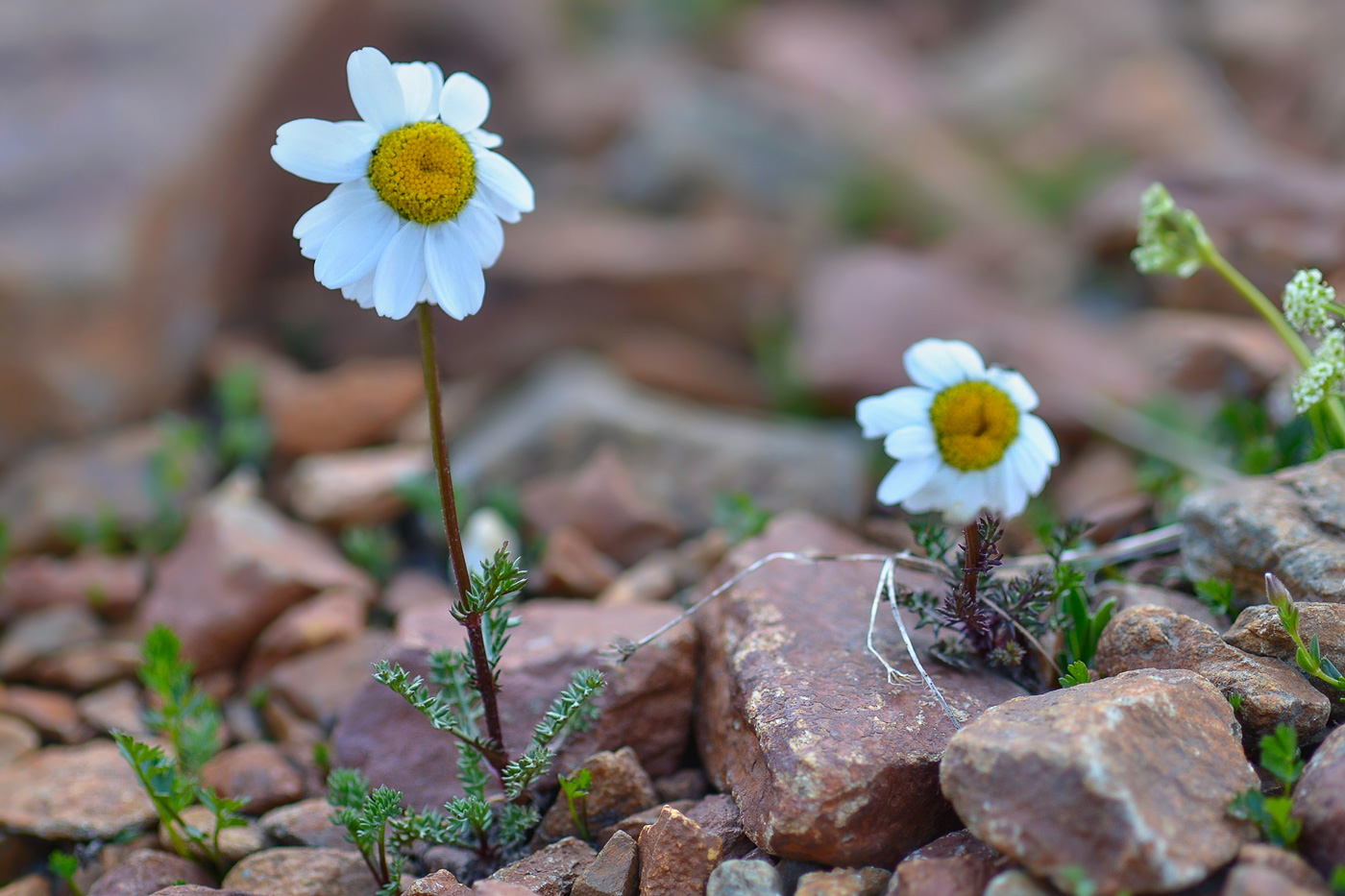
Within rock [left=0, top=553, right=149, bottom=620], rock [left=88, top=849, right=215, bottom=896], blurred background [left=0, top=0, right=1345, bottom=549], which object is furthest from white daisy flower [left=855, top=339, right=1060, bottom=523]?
rock [left=0, top=553, right=149, bottom=620]

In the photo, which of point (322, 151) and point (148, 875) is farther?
point (148, 875)

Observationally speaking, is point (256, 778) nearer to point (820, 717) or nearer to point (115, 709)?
point (115, 709)

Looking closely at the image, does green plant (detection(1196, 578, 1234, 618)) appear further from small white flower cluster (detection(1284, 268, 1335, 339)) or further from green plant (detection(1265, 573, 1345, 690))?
small white flower cluster (detection(1284, 268, 1335, 339))

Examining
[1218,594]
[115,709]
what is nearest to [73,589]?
[115,709]

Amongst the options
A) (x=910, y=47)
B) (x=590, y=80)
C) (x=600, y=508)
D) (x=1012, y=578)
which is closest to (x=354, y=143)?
(x=1012, y=578)

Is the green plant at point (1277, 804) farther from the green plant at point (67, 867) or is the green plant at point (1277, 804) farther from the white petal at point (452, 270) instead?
the green plant at point (67, 867)

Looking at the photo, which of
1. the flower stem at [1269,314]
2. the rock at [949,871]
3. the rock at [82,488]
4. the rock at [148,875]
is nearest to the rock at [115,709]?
the rock at [148,875]
